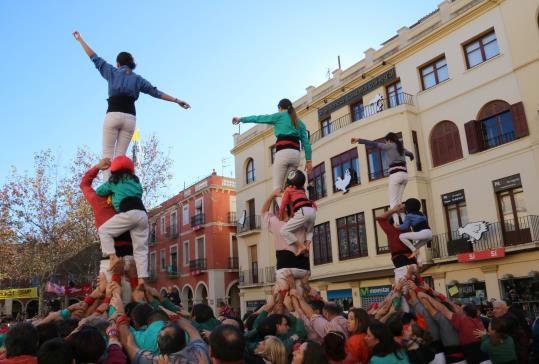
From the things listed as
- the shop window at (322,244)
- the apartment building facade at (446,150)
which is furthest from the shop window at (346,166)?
the shop window at (322,244)

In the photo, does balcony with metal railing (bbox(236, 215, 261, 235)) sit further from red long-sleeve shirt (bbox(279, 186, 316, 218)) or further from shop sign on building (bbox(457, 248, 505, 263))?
red long-sleeve shirt (bbox(279, 186, 316, 218))

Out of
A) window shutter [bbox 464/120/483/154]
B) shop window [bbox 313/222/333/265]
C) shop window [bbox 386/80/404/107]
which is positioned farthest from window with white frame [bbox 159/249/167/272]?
window shutter [bbox 464/120/483/154]

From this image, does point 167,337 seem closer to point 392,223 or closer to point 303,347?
point 303,347

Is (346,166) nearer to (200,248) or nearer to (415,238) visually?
(200,248)

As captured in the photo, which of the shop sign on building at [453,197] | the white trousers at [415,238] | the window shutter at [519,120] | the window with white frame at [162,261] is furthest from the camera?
the window with white frame at [162,261]

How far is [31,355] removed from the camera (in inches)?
143

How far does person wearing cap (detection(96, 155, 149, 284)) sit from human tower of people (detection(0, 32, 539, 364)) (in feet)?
0.05

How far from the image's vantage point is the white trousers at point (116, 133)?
7391 mm

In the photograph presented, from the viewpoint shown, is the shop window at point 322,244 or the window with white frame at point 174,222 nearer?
the shop window at point 322,244

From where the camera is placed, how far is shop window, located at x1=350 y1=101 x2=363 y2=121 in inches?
1172

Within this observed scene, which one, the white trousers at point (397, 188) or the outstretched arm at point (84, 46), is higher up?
the outstretched arm at point (84, 46)

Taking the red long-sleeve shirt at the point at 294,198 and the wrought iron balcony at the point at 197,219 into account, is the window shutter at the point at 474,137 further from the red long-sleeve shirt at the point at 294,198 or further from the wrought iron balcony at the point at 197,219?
the wrought iron balcony at the point at 197,219

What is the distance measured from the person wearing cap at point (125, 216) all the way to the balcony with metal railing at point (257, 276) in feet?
91.7

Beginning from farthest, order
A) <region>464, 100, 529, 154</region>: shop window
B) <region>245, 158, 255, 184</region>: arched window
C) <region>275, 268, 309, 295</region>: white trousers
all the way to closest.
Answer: <region>245, 158, 255, 184</region>: arched window < <region>464, 100, 529, 154</region>: shop window < <region>275, 268, 309, 295</region>: white trousers
